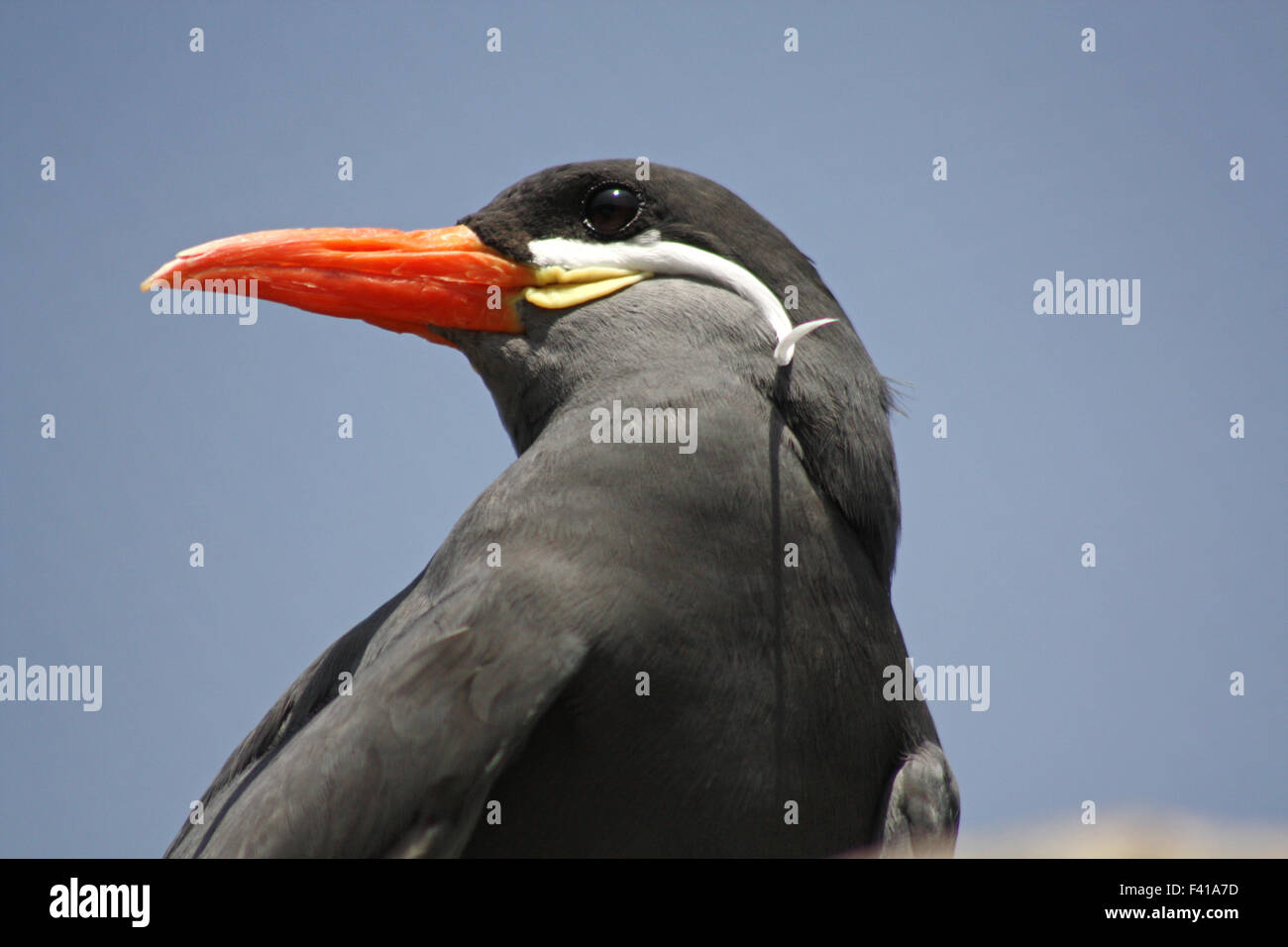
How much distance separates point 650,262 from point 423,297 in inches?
40.3

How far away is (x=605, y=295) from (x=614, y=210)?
0.43 metres

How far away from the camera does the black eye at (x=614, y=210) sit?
17.5 feet

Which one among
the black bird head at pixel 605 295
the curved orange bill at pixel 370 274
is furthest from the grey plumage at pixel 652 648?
the curved orange bill at pixel 370 274

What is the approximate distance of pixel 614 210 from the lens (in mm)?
5328

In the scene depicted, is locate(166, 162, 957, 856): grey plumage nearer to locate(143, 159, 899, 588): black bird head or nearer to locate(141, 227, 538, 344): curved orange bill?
locate(143, 159, 899, 588): black bird head

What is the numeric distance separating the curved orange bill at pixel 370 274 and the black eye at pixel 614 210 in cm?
38

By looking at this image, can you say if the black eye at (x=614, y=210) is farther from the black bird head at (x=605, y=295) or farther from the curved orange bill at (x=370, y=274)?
the curved orange bill at (x=370, y=274)

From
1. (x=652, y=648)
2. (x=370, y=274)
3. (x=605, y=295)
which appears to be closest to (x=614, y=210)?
(x=605, y=295)
